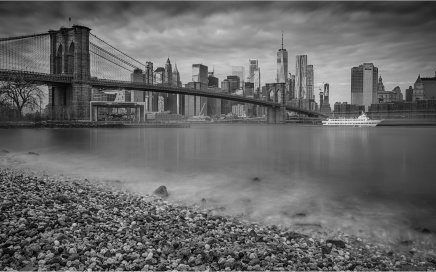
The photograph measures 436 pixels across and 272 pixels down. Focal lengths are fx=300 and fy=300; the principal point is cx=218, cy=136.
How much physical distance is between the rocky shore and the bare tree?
35.6 metres

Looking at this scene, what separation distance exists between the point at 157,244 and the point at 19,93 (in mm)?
39162

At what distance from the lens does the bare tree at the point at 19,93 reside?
3406 cm

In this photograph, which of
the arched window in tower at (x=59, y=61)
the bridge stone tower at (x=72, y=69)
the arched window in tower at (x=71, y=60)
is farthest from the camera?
the arched window in tower at (x=59, y=61)

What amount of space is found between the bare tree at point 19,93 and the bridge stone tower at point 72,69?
778 centimetres

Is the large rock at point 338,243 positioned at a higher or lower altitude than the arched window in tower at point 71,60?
lower

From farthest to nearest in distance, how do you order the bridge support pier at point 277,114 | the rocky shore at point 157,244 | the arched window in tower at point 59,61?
the bridge support pier at point 277,114 → the arched window in tower at point 59,61 → the rocky shore at point 157,244

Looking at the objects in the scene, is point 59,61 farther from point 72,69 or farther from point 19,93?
point 19,93

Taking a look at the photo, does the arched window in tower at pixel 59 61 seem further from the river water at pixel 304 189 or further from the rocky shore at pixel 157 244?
the rocky shore at pixel 157 244

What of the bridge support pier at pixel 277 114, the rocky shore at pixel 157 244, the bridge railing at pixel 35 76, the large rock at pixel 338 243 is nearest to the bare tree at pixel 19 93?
the bridge railing at pixel 35 76

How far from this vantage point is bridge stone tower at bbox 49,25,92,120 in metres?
45.7

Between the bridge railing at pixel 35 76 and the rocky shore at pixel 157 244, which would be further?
the bridge railing at pixel 35 76

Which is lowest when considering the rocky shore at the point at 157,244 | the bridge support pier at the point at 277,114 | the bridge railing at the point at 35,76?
the rocky shore at the point at 157,244

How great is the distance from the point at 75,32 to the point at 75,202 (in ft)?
161

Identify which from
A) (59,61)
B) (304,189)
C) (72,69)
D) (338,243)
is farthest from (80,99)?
(338,243)
